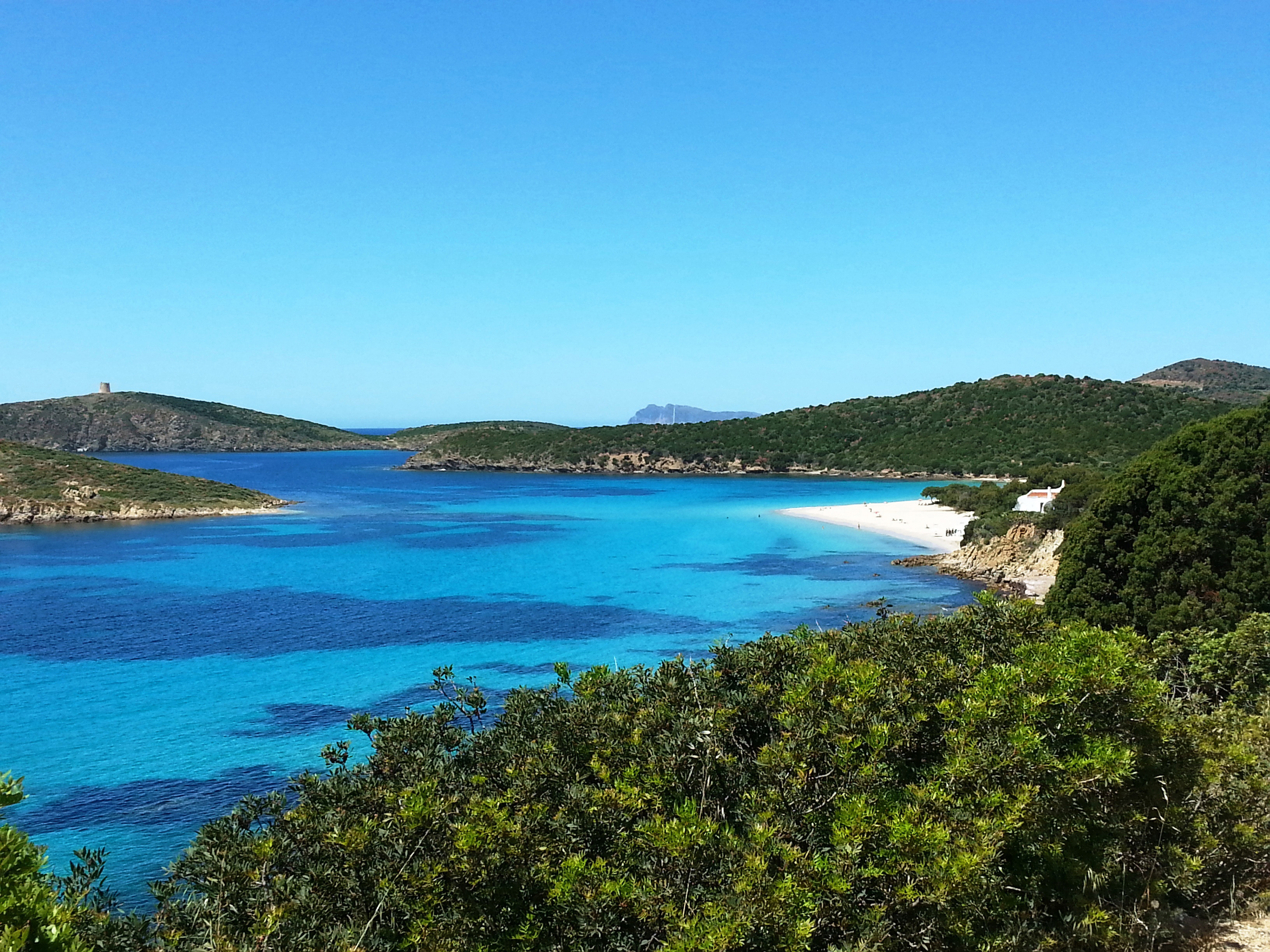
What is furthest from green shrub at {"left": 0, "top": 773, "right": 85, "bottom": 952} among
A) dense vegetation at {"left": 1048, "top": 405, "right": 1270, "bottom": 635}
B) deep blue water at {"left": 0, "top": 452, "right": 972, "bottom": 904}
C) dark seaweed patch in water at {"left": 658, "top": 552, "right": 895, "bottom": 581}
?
dark seaweed patch in water at {"left": 658, "top": 552, "right": 895, "bottom": 581}

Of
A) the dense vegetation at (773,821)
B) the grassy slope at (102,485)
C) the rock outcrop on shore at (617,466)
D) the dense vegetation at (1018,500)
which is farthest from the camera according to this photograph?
the rock outcrop on shore at (617,466)

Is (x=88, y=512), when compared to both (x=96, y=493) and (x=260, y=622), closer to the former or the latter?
(x=96, y=493)

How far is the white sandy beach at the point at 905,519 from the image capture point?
66.8 m

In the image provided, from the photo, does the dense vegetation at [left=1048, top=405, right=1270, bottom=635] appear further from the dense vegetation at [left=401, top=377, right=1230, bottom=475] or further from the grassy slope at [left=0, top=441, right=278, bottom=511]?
the grassy slope at [left=0, top=441, right=278, bottom=511]

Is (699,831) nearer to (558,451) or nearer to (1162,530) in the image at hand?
(1162,530)

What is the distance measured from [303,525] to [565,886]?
7840 centimetres

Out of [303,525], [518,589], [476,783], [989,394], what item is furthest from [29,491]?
[989,394]

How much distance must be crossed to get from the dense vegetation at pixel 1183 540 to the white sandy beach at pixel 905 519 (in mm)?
36847

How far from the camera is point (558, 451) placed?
533ft

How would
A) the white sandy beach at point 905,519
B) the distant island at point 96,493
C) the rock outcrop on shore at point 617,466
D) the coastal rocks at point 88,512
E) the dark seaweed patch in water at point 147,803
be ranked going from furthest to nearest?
the rock outcrop on shore at point 617,466, the distant island at point 96,493, the coastal rocks at point 88,512, the white sandy beach at point 905,519, the dark seaweed patch in water at point 147,803

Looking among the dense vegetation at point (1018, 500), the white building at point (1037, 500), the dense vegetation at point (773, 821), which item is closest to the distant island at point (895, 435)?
the dense vegetation at point (1018, 500)

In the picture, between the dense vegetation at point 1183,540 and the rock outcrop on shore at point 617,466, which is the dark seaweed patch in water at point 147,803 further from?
the rock outcrop on shore at point 617,466

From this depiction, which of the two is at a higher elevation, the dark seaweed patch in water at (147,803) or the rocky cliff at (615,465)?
the rocky cliff at (615,465)

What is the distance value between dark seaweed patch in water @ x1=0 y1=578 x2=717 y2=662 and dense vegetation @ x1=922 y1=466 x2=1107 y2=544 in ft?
84.2
